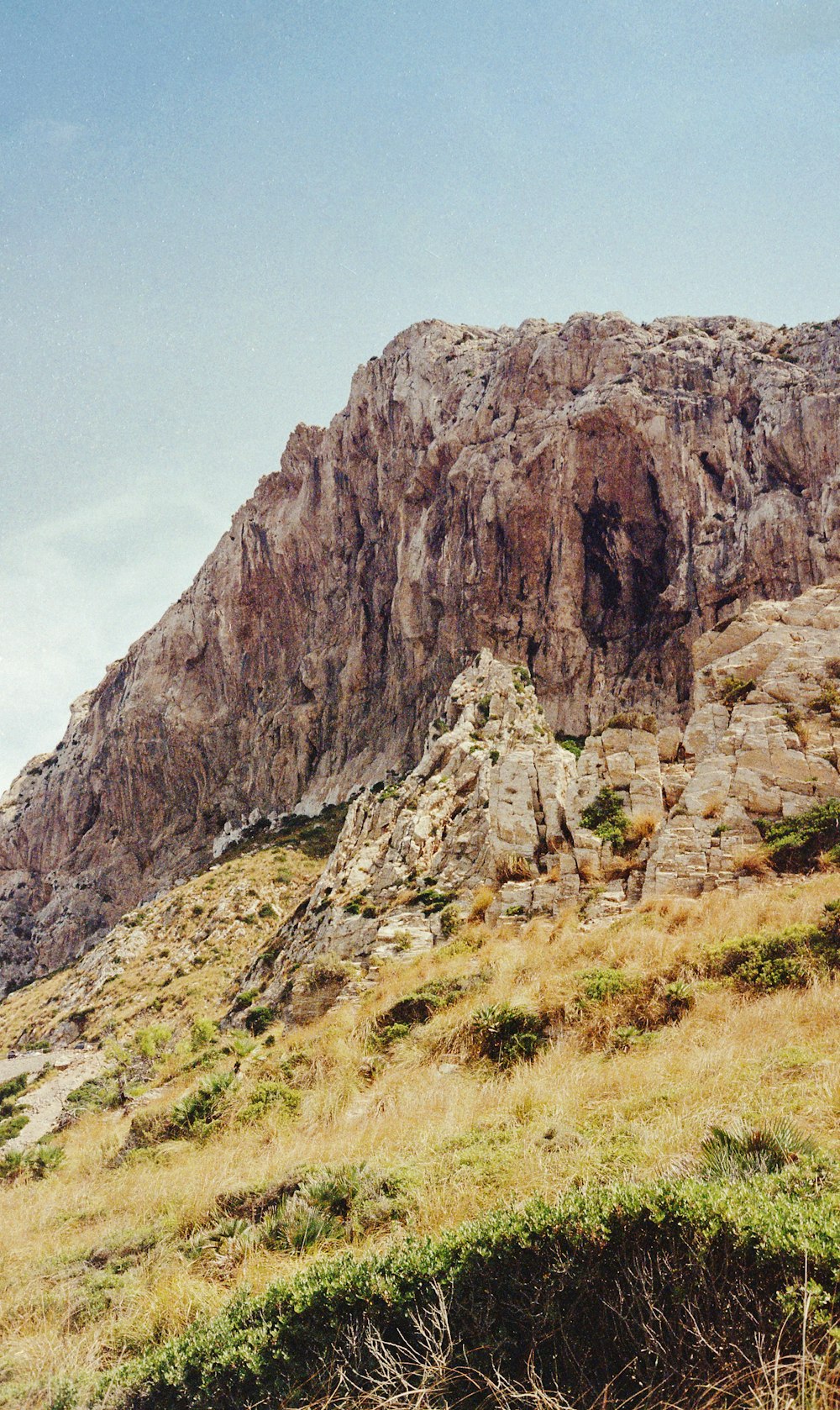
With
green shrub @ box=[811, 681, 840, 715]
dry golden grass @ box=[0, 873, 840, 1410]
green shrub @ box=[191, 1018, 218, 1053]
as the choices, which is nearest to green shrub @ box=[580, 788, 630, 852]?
dry golden grass @ box=[0, 873, 840, 1410]

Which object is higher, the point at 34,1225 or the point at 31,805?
the point at 31,805

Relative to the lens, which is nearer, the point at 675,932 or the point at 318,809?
the point at 675,932

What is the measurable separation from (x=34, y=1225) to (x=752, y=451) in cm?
5686

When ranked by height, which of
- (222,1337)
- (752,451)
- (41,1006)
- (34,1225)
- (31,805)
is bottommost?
(41,1006)

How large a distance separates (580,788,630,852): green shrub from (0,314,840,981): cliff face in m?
30.0

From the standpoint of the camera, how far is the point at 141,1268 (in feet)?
23.5

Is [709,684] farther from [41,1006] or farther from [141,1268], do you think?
[41,1006]

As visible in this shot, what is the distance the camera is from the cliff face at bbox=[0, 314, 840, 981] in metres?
51.2

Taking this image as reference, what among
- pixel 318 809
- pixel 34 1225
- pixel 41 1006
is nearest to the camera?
pixel 34 1225

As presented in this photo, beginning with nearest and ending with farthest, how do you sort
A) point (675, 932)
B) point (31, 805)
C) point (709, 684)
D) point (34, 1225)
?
1. point (34, 1225)
2. point (675, 932)
3. point (709, 684)
4. point (31, 805)

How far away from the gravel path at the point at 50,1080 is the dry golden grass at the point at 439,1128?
12.9m

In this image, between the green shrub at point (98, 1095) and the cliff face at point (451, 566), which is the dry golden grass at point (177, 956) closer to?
the green shrub at point (98, 1095)

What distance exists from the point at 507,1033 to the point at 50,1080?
29.4 meters

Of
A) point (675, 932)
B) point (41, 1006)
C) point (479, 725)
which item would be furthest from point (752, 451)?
point (41, 1006)
